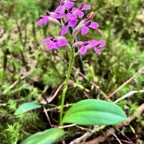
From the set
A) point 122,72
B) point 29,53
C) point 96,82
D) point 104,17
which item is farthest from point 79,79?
point 104,17

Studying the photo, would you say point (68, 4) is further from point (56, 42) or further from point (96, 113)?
point (96, 113)

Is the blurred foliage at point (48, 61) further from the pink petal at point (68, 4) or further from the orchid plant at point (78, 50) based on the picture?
the pink petal at point (68, 4)

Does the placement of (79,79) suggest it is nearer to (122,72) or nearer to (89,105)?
(122,72)

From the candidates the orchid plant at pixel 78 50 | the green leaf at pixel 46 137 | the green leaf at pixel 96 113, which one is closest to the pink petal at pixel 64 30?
the orchid plant at pixel 78 50

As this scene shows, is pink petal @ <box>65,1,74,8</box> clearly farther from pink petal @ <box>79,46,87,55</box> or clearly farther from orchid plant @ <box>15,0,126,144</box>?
pink petal @ <box>79,46,87,55</box>

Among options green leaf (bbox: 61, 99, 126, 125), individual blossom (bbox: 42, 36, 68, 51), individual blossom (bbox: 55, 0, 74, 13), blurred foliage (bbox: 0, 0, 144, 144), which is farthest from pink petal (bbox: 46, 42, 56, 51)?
blurred foliage (bbox: 0, 0, 144, 144)

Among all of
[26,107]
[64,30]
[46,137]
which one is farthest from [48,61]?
[64,30]
